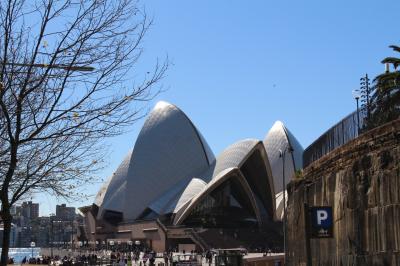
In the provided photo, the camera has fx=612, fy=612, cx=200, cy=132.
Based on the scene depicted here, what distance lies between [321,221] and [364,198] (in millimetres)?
2071

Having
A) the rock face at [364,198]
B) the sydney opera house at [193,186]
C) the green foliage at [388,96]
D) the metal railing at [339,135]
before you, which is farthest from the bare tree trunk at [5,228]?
the sydney opera house at [193,186]

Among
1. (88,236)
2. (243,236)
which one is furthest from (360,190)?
(88,236)

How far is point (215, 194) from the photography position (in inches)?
3290

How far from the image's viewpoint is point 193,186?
281 ft

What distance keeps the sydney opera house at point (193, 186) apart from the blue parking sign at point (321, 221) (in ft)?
216

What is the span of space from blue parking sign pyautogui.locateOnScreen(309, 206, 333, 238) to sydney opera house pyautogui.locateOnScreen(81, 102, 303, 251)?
65.8m

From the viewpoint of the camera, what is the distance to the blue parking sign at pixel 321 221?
362 inches

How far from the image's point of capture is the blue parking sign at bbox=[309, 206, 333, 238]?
919cm

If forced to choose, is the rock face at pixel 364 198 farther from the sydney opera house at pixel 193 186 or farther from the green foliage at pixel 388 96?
the sydney opera house at pixel 193 186

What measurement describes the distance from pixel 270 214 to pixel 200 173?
39.6ft

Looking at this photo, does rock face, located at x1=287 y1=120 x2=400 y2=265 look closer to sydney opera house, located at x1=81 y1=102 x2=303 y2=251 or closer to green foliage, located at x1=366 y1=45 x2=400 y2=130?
green foliage, located at x1=366 y1=45 x2=400 y2=130

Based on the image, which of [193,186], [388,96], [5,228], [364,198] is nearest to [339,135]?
[364,198]

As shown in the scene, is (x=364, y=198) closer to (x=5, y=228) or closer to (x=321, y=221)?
(x=321, y=221)

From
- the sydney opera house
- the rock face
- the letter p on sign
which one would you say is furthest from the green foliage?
the sydney opera house
